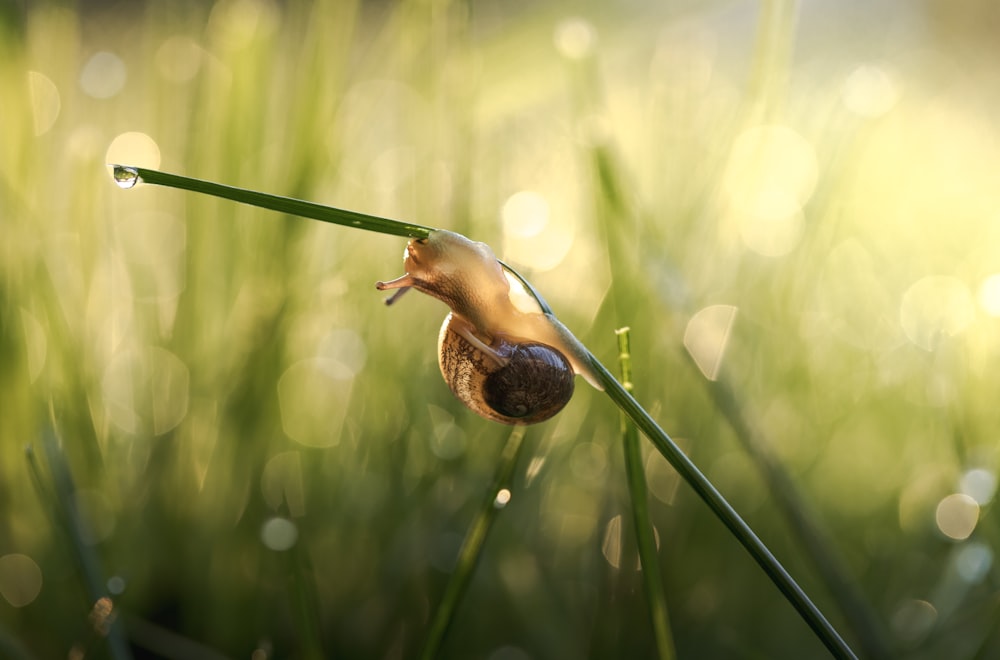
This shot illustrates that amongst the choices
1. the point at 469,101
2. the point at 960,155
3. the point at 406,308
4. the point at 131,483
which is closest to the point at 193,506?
the point at 131,483

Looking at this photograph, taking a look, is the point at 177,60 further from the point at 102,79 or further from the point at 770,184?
the point at 770,184

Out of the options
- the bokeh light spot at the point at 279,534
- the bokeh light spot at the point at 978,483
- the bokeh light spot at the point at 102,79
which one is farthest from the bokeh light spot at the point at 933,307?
the bokeh light spot at the point at 102,79

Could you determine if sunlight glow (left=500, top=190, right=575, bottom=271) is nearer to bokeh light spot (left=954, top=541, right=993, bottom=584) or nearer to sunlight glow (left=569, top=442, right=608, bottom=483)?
sunlight glow (left=569, top=442, right=608, bottom=483)

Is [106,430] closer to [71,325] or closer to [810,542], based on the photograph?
[71,325]

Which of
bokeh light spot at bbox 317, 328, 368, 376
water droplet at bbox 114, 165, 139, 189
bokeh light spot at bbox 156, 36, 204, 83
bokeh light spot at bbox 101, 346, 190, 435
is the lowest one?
bokeh light spot at bbox 317, 328, 368, 376

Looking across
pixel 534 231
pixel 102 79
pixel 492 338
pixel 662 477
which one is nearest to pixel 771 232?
pixel 534 231

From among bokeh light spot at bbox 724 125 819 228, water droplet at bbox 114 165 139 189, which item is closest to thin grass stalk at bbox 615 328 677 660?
water droplet at bbox 114 165 139 189
